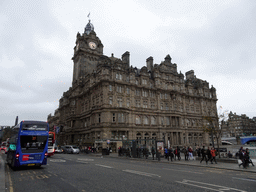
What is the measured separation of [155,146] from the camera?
24797mm

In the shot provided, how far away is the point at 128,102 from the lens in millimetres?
46594

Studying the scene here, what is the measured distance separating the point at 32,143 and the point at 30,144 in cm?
15

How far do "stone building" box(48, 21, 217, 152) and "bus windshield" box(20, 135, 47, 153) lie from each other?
2166 cm

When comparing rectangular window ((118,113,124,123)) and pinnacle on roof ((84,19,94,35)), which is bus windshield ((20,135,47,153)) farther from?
pinnacle on roof ((84,19,94,35))

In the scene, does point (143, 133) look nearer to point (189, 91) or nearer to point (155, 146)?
point (155, 146)

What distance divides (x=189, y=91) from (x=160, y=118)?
18.8 meters

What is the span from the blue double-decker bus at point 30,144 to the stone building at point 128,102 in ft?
70.9

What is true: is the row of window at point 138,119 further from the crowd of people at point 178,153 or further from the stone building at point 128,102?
the crowd of people at point 178,153

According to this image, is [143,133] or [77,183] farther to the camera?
[143,133]

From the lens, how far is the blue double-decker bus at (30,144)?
1345 centimetres

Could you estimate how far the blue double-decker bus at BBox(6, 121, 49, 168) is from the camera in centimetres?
1345

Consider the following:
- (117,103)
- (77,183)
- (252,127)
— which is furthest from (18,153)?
(252,127)

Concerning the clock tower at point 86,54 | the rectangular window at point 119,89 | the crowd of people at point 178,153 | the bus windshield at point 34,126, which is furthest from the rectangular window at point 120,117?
the bus windshield at point 34,126

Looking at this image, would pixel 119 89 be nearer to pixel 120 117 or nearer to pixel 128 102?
pixel 128 102
